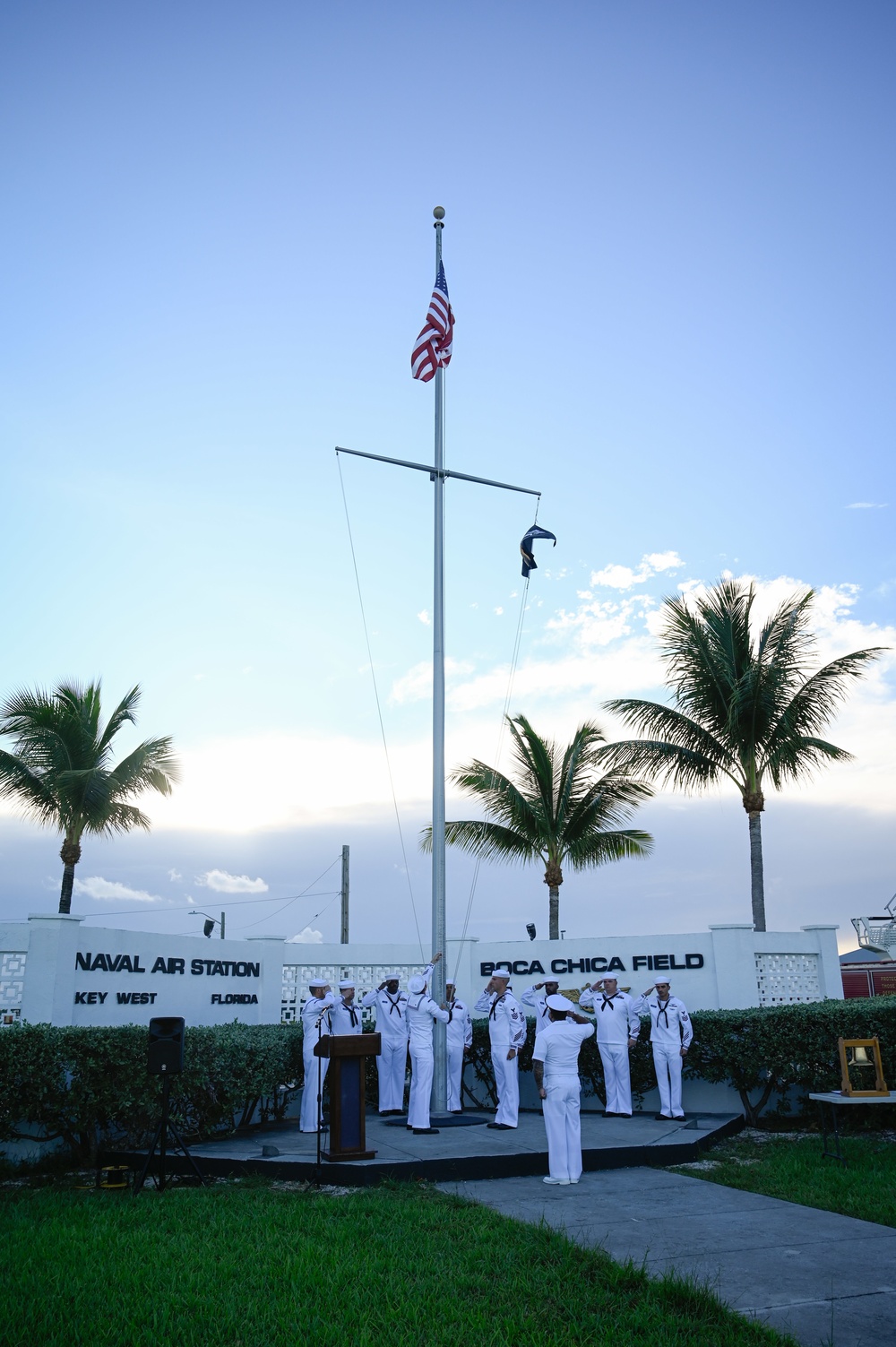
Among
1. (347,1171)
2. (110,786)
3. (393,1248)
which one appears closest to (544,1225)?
(393,1248)

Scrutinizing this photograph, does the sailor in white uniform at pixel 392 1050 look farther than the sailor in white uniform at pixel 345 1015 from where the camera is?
Yes

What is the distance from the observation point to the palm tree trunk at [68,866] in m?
21.1

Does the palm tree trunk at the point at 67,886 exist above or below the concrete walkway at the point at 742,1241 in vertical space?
above

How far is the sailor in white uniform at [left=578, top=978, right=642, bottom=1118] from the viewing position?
1431 cm

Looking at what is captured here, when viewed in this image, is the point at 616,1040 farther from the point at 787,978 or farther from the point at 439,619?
the point at 439,619

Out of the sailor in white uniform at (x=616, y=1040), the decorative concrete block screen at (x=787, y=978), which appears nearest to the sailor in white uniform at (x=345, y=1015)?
the sailor in white uniform at (x=616, y=1040)

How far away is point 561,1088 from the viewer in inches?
388

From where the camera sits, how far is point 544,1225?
785 centimetres

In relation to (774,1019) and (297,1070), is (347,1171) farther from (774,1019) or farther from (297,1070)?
(774,1019)

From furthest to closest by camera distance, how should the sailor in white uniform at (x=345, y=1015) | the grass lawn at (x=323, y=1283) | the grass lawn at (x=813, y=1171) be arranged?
the sailor in white uniform at (x=345, y=1015)
the grass lawn at (x=813, y=1171)
the grass lawn at (x=323, y=1283)

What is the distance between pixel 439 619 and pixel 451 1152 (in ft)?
24.2

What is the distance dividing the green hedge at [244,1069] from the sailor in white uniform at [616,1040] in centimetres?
49

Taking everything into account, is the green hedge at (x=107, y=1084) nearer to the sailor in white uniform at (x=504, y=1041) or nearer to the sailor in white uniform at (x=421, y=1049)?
the sailor in white uniform at (x=421, y=1049)

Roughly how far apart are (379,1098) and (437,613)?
23.3ft
